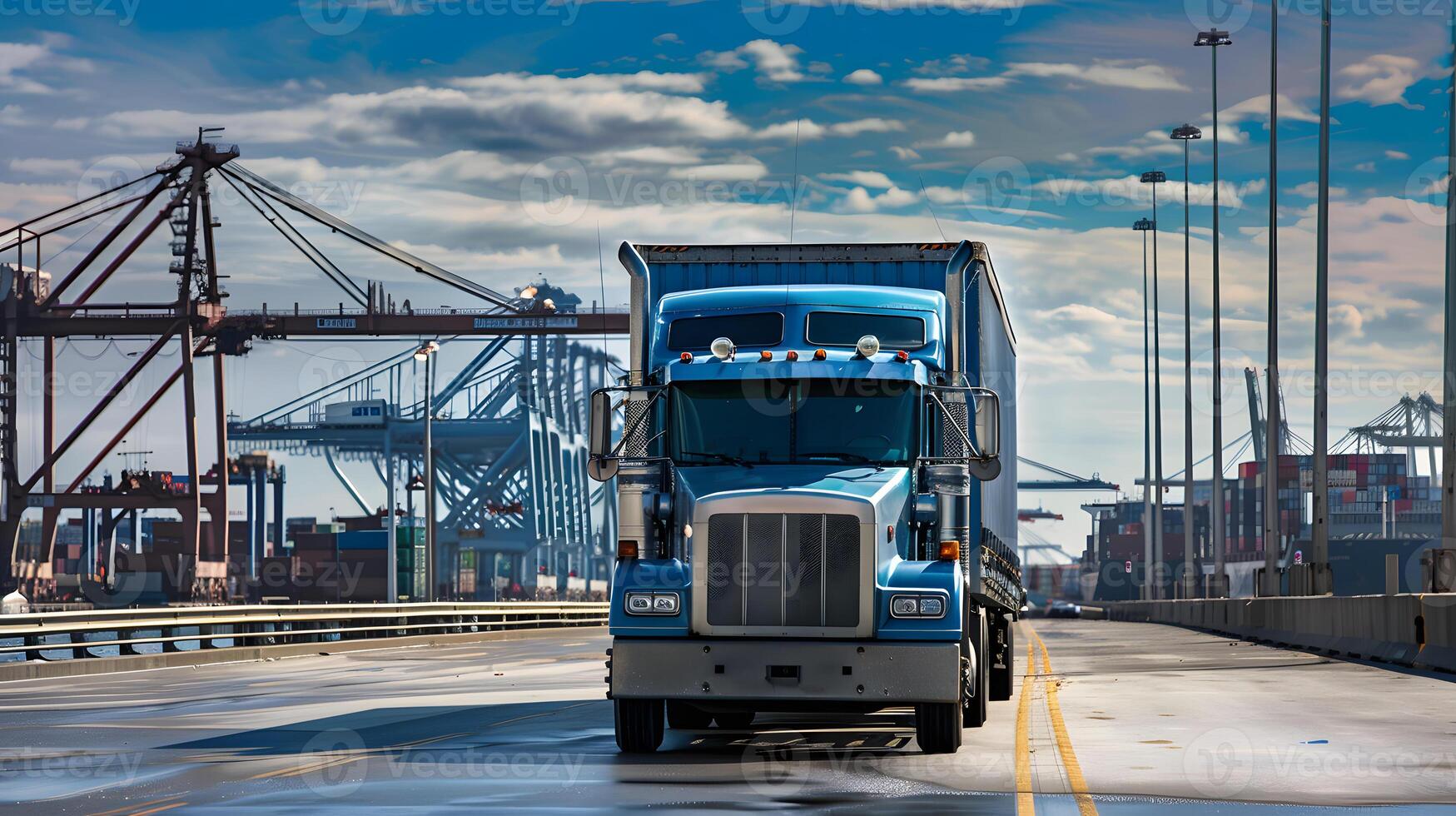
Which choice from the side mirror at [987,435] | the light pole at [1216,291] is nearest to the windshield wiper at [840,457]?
the side mirror at [987,435]

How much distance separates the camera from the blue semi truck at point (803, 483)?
1345 cm

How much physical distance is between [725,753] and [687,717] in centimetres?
209

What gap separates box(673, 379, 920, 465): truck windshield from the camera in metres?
14.4

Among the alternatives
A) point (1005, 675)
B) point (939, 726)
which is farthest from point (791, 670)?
point (1005, 675)

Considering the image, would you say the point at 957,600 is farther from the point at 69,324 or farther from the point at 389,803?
the point at 69,324

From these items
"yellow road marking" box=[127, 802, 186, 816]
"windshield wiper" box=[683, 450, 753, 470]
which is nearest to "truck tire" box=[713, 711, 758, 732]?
"windshield wiper" box=[683, 450, 753, 470]

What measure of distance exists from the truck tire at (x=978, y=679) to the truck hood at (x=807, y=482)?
1921 mm

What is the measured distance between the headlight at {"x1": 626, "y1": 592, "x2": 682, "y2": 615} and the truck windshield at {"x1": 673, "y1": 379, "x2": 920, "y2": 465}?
1312 millimetres

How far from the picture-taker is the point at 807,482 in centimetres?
1395

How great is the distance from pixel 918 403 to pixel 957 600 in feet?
5.88

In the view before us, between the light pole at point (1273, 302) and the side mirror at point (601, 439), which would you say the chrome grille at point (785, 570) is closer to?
the side mirror at point (601, 439)

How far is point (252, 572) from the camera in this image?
149m

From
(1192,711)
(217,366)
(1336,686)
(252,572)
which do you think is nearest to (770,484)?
(1192,711)

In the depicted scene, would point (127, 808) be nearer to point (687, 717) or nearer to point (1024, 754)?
point (687, 717)
